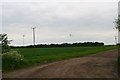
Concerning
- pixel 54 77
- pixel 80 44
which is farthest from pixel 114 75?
pixel 80 44

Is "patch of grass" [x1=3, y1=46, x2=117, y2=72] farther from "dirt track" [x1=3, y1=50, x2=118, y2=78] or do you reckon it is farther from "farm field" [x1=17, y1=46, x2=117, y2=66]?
"dirt track" [x1=3, y1=50, x2=118, y2=78]

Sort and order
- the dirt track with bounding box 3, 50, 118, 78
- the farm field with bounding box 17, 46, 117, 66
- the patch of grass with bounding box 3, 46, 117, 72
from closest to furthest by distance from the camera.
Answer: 1. the dirt track with bounding box 3, 50, 118, 78
2. the patch of grass with bounding box 3, 46, 117, 72
3. the farm field with bounding box 17, 46, 117, 66

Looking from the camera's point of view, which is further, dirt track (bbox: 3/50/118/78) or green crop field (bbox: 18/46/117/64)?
green crop field (bbox: 18/46/117/64)

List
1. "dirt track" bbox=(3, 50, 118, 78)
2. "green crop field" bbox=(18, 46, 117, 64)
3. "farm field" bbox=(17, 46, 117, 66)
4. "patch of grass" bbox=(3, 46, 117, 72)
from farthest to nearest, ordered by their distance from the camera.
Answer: "green crop field" bbox=(18, 46, 117, 64), "farm field" bbox=(17, 46, 117, 66), "patch of grass" bbox=(3, 46, 117, 72), "dirt track" bbox=(3, 50, 118, 78)

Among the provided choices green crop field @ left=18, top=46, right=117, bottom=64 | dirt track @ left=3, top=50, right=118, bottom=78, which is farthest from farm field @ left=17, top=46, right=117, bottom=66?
dirt track @ left=3, top=50, right=118, bottom=78

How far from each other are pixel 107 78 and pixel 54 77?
327cm

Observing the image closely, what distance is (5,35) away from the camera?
81.1ft

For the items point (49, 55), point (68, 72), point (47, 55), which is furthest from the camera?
point (47, 55)

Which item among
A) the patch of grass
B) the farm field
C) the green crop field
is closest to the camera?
the patch of grass

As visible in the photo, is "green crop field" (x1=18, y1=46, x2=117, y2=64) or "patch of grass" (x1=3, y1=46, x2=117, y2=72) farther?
"green crop field" (x1=18, y1=46, x2=117, y2=64)

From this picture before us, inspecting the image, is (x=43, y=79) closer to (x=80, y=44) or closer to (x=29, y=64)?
(x=29, y=64)

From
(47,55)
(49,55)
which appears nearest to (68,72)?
(49,55)

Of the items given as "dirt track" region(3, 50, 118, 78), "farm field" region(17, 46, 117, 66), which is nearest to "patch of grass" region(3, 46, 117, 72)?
"farm field" region(17, 46, 117, 66)

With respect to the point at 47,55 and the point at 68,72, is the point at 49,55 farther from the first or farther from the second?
the point at 68,72
